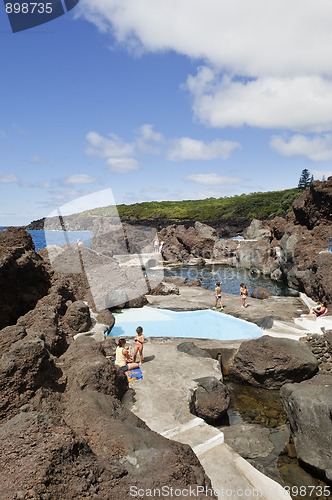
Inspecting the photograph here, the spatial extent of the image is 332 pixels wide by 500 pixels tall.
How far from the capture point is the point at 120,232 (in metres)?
52.9

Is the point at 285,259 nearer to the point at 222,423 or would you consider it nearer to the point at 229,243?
the point at 229,243

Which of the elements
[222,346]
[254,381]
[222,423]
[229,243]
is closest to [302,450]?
[222,423]

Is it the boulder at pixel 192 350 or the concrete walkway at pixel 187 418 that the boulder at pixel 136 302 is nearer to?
the concrete walkway at pixel 187 418

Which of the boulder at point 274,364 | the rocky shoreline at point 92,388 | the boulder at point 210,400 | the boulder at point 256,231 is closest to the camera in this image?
the rocky shoreline at point 92,388

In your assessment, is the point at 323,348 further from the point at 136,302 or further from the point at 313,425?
the point at 136,302

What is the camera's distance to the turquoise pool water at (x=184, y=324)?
16.5 metres

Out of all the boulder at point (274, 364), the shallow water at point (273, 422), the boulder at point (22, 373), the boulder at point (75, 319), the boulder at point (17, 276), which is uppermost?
the boulder at point (17, 276)

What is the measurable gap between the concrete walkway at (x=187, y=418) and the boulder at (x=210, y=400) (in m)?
0.27

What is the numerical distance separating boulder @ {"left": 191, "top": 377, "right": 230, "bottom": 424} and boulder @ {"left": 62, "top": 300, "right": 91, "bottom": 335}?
16.4ft

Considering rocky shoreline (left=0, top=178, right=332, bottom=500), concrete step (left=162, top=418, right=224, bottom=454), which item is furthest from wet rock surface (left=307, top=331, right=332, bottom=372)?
concrete step (left=162, top=418, right=224, bottom=454)

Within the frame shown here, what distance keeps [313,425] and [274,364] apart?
3880 millimetres

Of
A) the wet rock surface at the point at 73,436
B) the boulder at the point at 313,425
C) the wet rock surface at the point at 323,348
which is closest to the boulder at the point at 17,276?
the wet rock surface at the point at 73,436

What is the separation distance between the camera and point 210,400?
31.4 feet

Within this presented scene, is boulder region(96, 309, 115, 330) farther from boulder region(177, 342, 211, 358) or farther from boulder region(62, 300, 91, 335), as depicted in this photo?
boulder region(177, 342, 211, 358)
